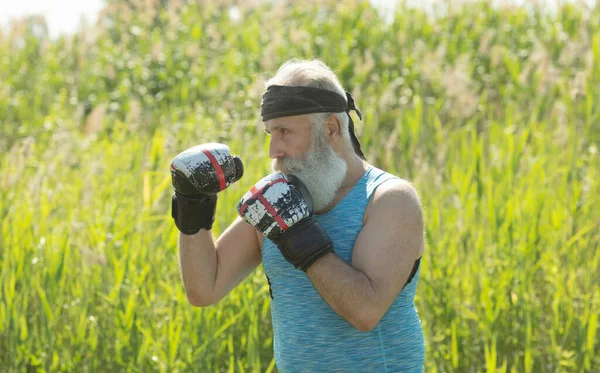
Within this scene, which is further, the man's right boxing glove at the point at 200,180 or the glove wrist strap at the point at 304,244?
the man's right boxing glove at the point at 200,180

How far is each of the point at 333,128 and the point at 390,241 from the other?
0.45 meters

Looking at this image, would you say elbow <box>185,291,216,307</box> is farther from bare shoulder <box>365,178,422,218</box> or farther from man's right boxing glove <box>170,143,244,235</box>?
bare shoulder <box>365,178,422,218</box>

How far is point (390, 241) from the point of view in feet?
7.64

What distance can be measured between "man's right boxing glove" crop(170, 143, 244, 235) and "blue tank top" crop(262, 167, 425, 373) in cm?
27

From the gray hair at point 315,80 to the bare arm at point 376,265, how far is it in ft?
1.00

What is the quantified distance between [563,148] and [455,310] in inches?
86.8

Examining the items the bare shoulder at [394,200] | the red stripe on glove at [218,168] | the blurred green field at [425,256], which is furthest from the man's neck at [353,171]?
the blurred green field at [425,256]

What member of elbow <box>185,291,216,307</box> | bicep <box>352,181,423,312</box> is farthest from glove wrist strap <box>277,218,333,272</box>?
elbow <box>185,291,216,307</box>

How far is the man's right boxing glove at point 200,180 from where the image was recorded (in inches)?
99.8

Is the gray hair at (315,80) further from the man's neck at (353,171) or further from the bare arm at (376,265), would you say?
the bare arm at (376,265)

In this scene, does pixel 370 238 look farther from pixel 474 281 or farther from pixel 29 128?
pixel 29 128

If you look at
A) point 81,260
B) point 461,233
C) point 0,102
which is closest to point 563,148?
point 461,233

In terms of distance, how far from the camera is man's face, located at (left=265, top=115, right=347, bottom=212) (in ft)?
8.23

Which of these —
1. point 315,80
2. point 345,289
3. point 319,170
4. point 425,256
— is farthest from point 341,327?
point 425,256
